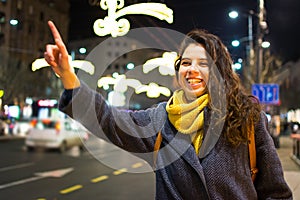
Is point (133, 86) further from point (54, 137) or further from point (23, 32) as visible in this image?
point (54, 137)

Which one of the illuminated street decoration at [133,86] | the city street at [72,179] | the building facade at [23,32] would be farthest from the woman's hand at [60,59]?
the city street at [72,179]

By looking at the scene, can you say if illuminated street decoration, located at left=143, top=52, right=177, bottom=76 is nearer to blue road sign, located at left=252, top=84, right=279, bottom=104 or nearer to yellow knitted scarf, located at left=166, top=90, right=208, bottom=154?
yellow knitted scarf, located at left=166, top=90, right=208, bottom=154

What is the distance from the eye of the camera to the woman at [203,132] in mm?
1575

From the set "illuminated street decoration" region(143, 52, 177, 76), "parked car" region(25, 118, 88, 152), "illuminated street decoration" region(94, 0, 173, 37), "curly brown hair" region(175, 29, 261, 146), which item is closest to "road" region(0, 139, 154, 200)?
"parked car" region(25, 118, 88, 152)

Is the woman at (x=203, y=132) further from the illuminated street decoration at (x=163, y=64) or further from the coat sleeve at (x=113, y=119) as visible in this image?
the illuminated street decoration at (x=163, y=64)

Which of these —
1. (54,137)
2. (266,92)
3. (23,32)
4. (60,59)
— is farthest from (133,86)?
(54,137)

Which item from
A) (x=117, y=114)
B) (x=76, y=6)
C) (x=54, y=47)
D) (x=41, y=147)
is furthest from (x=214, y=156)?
(x=41, y=147)

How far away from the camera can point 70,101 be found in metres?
1.39

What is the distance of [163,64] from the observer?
295cm

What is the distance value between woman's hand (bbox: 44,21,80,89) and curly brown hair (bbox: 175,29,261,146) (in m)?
0.55

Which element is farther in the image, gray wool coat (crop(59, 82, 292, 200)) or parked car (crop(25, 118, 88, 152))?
parked car (crop(25, 118, 88, 152))

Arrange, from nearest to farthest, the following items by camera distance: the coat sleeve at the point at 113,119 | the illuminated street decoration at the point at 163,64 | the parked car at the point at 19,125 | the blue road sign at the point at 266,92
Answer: the coat sleeve at the point at 113,119, the illuminated street decoration at the point at 163,64, the parked car at the point at 19,125, the blue road sign at the point at 266,92

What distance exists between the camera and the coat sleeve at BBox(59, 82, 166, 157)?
141 cm

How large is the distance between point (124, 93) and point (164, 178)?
4.35ft
